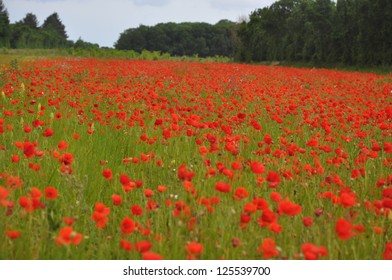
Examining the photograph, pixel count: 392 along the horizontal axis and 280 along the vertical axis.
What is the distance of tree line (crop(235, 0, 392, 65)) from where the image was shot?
2436cm

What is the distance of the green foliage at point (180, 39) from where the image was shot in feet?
293

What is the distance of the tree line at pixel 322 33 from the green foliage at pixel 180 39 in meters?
45.7

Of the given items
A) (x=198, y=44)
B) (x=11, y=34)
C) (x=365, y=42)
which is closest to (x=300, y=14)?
(x=365, y=42)

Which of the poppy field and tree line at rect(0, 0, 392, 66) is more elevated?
tree line at rect(0, 0, 392, 66)

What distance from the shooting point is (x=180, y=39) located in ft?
303

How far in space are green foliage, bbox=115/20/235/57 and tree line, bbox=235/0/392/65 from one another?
150 feet

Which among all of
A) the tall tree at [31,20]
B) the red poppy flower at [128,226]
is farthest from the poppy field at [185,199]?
the tall tree at [31,20]

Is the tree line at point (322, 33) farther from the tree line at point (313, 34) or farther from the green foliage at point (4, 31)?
the green foliage at point (4, 31)

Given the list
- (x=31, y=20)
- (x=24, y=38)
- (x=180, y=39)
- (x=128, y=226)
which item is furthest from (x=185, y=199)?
(x=31, y=20)

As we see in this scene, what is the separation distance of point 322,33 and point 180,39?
212ft

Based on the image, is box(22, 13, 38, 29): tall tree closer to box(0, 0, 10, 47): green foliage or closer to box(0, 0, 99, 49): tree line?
box(0, 0, 99, 49): tree line

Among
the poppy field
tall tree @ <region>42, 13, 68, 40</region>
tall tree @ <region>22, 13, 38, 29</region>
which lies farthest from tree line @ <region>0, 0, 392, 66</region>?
tall tree @ <region>42, 13, 68, 40</region>

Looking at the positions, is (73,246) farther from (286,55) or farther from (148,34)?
(148,34)

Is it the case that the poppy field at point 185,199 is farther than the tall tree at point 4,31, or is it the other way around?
the tall tree at point 4,31
